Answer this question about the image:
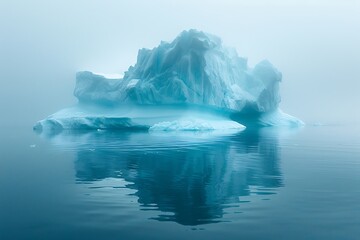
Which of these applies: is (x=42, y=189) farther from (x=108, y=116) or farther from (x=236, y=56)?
(x=236, y=56)

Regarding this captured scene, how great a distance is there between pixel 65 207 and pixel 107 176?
3314 mm

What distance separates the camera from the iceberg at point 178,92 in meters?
33.8

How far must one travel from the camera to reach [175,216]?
5.97 metres

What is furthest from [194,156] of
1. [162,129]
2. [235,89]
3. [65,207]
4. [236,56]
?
[236,56]

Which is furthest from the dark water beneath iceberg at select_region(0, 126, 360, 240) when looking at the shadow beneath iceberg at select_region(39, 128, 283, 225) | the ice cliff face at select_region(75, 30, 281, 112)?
the ice cliff face at select_region(75, 30, 281, 112)

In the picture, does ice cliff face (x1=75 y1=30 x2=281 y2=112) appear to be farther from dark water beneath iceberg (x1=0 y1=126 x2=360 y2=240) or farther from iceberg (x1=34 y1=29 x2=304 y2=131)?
dark water beneath iceberg (x1=0 y1=126 x2=360 y2=240)

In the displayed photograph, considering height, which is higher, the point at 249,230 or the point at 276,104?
the point at 276,104

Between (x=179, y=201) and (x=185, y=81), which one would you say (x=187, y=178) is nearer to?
(x=179, y=201)

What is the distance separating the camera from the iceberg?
33844 millimetres

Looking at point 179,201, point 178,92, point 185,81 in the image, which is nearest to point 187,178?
point 179,201

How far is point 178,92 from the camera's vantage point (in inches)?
1331

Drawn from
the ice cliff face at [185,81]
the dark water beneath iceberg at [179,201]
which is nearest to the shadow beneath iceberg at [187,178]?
the dark water beneath iceberg at [179,201]

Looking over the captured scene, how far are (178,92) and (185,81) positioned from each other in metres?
1.52

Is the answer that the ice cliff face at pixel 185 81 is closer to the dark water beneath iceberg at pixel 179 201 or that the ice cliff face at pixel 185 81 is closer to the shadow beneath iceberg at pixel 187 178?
the shadow beneath iceberg at pixel 187 178
